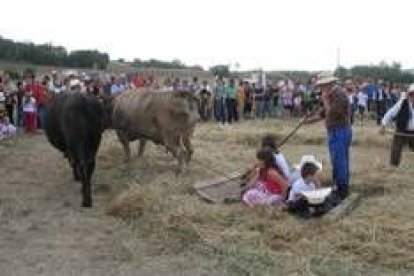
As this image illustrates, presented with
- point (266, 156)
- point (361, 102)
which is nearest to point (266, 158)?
point (266, 156)

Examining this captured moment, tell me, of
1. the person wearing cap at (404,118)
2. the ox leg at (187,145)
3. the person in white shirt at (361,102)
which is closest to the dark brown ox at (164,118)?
the ox leg at (187,145)

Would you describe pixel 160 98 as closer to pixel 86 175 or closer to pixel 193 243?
pixel 86 175

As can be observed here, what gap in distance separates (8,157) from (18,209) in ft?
17.0

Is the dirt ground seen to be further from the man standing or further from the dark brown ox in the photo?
the man standing

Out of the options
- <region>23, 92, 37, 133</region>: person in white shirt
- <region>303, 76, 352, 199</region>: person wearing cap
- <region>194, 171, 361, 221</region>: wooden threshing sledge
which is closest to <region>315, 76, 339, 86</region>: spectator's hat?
<region>303, 76, 352, 199</region>: person wearing cap

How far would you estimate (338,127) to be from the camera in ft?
35.3

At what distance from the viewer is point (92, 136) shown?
452 inches

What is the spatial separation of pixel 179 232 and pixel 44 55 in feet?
110

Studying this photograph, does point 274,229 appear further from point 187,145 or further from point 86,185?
point 187,145

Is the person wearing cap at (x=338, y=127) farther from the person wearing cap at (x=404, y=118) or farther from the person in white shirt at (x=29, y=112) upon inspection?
the person in white shirt at (x=29, y=112)

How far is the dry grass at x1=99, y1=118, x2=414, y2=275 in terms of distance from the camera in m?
7.70

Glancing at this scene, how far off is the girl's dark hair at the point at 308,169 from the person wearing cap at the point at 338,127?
69 cm

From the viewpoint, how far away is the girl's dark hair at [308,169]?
1008 centimetres

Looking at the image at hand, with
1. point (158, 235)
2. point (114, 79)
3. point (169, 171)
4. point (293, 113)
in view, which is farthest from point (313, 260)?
point (293, 113)
